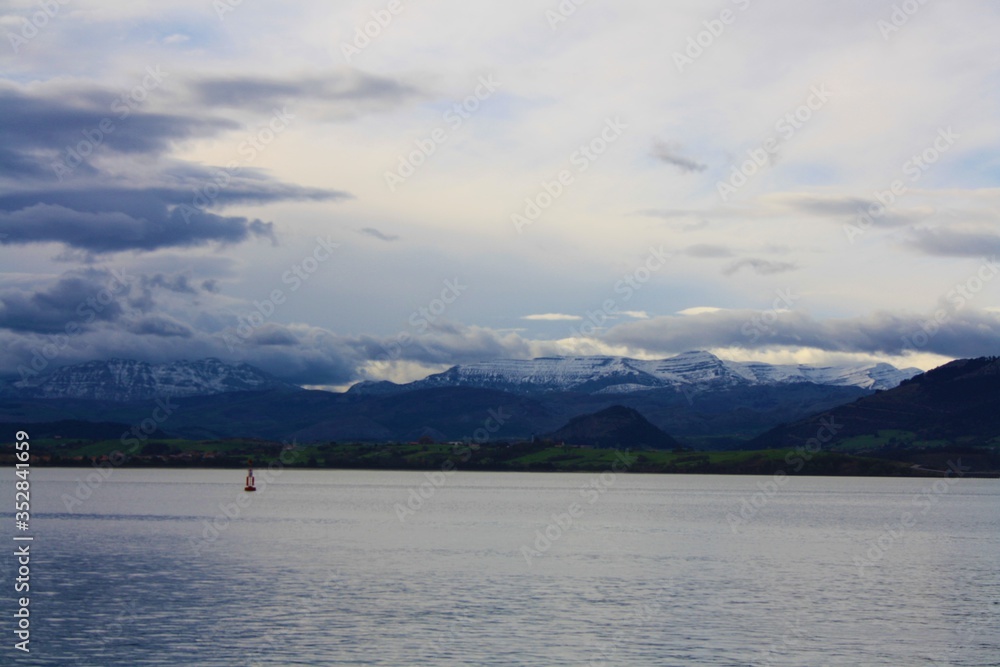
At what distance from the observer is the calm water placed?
5797 cm

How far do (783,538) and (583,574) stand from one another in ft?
158

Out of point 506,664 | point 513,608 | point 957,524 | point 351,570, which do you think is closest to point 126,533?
point 351,570

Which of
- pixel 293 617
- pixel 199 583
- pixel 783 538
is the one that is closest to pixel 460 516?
pixel 783 538

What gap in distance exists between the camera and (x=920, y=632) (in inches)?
2566

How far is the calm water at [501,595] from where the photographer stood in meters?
58.0

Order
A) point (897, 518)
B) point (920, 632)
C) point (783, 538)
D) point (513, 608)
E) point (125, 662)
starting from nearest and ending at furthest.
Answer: point (125, 662) → point (920, 632) → point (513, 608) → point (783, 538) → point (897, 518)

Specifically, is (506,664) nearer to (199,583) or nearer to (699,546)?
(199,583)

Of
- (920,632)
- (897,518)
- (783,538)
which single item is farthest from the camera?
(897,518)

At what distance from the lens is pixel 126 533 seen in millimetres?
123562

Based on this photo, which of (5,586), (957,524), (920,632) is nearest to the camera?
(920,632)

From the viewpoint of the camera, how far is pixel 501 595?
76.8m

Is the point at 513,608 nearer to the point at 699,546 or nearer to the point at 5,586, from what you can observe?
the point at 5,586

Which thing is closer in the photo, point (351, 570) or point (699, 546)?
point (351, 570)

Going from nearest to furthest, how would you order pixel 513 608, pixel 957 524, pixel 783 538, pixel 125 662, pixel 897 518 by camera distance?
pixel 125 662 < pixel 513 608 < pixel 783 538 < pixel 957 524 < pixel 897 518
